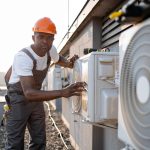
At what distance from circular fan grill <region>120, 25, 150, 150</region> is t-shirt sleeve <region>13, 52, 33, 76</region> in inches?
82.8

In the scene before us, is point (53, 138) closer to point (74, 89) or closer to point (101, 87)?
point (74, 89)

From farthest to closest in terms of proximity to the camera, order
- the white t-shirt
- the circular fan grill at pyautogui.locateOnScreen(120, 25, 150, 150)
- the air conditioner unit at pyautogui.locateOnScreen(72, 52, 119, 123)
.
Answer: the white t-shirt, the air conditioner unit at pyautogui.locateOnScreen(72, 52, 119, 123), the circular fan grill at pyautogui.locateOnScreen(120, 25, 150, 150)

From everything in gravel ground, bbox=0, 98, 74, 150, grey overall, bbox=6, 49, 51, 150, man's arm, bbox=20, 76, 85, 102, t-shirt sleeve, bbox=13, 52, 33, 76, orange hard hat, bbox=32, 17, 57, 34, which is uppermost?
orange hard hat, bbox=32, 17, 57, 34

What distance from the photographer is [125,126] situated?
2.51 m

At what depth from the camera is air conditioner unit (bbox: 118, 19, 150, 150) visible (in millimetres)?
2141

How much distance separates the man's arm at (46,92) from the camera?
3.92 metres

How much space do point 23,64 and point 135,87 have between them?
2345 millimetres

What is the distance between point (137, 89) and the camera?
2.29 metres

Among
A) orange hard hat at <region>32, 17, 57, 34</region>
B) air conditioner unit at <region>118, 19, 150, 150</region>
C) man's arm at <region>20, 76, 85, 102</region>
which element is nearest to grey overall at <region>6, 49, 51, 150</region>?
man's arm at <region>20, 76, 85, 102</region>

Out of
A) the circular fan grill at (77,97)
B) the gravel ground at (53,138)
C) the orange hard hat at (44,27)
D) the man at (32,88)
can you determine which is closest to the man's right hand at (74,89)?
the man at (32,88)

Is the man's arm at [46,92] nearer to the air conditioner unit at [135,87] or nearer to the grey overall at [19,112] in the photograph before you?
the grey overall at [19,112]

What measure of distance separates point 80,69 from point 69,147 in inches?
178

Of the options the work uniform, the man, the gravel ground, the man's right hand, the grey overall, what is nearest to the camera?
the man's right hand

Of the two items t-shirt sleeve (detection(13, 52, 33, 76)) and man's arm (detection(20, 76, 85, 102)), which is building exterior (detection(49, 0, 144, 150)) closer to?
man's arm (detection(20, 76, 85, 102))
